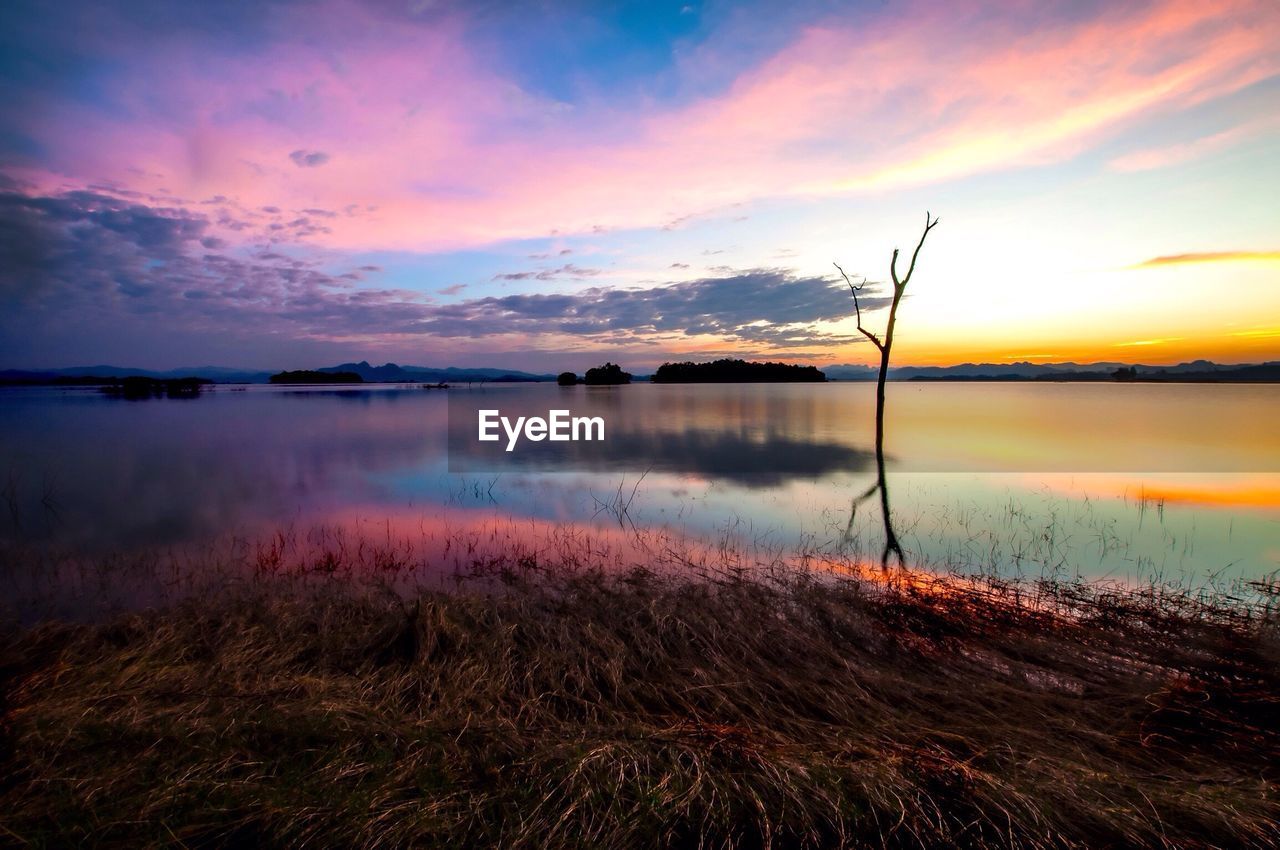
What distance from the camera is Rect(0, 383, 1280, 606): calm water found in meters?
10.2

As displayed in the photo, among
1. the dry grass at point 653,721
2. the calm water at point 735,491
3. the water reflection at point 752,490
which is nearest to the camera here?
the dry grass at point 653,721

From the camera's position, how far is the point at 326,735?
366 cm

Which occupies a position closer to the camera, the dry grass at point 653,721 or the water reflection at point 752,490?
the dry grass at point 653,721

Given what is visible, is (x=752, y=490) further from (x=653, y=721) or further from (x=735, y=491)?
(x=653, y=721)

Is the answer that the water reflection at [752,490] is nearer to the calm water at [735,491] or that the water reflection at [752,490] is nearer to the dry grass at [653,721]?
the calm water at [735,491]

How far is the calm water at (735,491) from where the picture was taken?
1020 cm

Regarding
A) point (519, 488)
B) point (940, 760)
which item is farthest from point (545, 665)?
point (519, 488)

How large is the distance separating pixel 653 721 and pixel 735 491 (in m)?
10.8

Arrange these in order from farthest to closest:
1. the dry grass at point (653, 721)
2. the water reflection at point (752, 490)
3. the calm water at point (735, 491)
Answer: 1. the water reflection at point (752, 490)
2. the calm water at point (735, 491)
3. the dry grass at point (653, 721)

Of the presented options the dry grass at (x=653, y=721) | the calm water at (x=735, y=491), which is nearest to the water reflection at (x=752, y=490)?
the calm water at (x=735, y=491)

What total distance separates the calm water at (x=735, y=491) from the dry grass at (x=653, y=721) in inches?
126

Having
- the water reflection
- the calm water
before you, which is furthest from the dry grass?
the water reflection

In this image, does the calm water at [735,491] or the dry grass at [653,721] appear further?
the calm water at [735,491]

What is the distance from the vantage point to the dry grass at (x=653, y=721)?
285 centimetres
